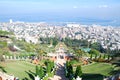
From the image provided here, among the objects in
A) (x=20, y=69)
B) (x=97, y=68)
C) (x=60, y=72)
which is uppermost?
(x=20, y=69)

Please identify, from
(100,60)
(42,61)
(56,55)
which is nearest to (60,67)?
(42,61)

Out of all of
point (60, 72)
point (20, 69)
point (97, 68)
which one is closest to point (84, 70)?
point (97, 68)

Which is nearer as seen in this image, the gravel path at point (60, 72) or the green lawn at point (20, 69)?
the green lawn at point (20, 69)

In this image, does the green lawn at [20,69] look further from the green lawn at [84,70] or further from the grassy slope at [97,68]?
the grassy slope at [97,68]

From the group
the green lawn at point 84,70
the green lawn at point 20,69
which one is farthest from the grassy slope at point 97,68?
the green lawn at point 20,69

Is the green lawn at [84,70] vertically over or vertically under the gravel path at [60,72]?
over

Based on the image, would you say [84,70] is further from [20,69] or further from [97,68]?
[20,69]

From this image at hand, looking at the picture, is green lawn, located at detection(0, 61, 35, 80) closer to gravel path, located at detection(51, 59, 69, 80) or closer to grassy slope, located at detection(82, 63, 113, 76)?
gravel path, located at detection(51, 59, 69, 80)

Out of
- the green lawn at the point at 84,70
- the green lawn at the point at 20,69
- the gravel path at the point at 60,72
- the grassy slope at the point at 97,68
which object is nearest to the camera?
the green lawn at the point at 20,69
